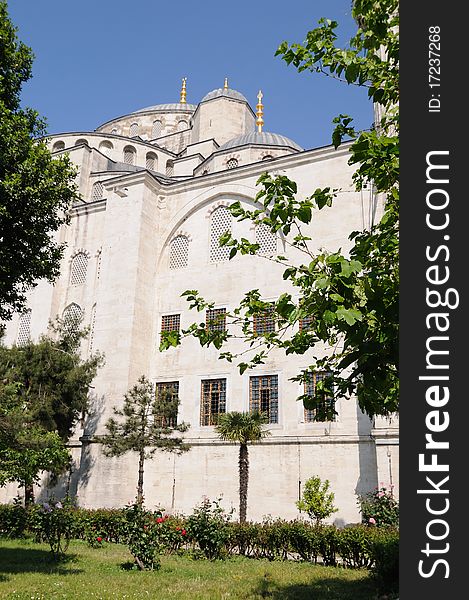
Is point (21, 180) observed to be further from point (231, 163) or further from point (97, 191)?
point (97, 191)

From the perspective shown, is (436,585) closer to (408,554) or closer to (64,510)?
(408,554)

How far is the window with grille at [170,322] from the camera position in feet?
80.7

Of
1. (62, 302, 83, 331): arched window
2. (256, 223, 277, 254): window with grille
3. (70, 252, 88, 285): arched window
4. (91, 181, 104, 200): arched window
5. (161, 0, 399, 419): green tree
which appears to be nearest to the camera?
(161, 0, 399, 419): green tree

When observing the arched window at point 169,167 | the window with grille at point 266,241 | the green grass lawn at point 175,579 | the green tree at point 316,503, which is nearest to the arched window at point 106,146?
the arched window at point 169,167

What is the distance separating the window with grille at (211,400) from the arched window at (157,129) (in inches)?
1256

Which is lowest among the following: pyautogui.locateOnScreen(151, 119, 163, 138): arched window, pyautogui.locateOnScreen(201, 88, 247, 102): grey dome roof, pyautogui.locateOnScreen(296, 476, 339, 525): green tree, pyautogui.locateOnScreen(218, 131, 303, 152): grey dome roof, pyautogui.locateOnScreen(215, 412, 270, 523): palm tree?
pyautogui.locateOnScreen(296, 476, 339, 525): green tree

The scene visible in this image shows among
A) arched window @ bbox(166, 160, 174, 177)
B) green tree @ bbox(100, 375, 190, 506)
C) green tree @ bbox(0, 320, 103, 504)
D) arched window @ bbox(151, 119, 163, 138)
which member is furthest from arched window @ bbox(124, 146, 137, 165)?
green tree @ bbox(100, 375, 190, 506)

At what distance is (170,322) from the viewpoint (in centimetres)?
2489

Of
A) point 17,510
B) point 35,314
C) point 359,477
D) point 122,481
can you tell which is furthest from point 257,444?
point 35,314

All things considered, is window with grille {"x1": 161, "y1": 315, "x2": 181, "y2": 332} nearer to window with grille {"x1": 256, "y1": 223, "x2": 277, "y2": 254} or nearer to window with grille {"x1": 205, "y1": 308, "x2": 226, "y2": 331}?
window with grille {"x1": 205, "y1": 308, "x2": 226, "y2": 331}

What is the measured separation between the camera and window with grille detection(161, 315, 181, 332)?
2460 cm

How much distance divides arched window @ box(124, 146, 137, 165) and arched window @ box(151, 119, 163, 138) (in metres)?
8.55

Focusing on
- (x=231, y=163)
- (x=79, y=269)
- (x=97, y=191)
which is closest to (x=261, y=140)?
(x=231, y=163)

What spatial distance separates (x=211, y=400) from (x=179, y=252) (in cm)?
759
